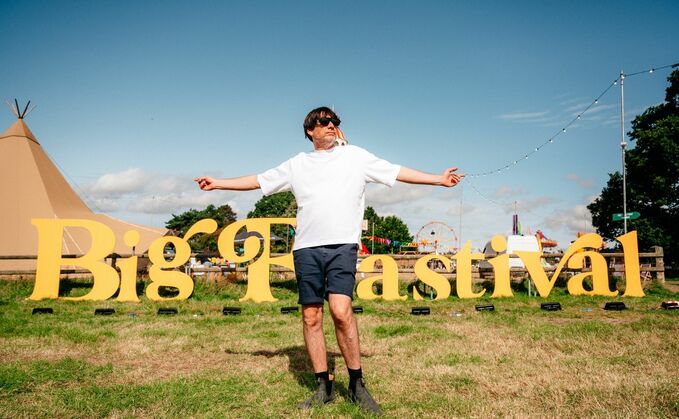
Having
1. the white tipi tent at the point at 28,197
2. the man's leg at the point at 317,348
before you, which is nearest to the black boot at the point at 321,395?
the man's leg at the point at 317,348

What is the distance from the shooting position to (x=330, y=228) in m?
3.17

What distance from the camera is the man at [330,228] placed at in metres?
3.14

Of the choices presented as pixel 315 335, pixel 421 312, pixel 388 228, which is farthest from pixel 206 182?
pixel 388 228

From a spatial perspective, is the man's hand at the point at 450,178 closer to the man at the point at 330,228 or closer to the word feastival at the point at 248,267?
the man at the point at 330,228

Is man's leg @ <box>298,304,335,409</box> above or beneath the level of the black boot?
above

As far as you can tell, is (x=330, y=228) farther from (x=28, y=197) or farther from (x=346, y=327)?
(x=28, y=197)

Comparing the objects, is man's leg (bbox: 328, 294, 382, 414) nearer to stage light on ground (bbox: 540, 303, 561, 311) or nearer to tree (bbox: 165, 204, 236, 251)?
stage light on ground (bbox: 540, 303, 561, 311)

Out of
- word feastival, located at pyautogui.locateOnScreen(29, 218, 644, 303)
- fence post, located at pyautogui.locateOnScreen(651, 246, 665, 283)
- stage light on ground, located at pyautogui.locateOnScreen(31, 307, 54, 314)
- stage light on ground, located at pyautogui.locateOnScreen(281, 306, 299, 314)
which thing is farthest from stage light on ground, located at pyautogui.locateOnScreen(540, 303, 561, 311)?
stage light on ground, located at pyautogui.locateOnScreen(31, 307, 54, 314)

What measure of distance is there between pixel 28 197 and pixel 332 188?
851 inches

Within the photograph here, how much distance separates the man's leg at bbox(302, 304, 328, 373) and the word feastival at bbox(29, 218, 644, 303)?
7.39 meters

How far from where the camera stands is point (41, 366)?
158 inches

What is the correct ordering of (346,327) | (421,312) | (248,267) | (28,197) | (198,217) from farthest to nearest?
(198,217)
(28,197)
(248,267)
(421,312)
(346,327)

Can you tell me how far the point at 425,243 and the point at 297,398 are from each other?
122 ft

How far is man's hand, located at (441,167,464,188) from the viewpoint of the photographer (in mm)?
3430
